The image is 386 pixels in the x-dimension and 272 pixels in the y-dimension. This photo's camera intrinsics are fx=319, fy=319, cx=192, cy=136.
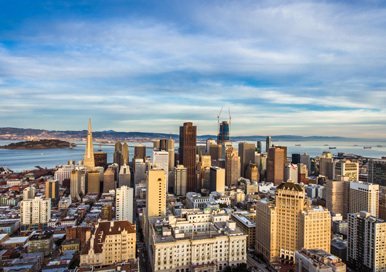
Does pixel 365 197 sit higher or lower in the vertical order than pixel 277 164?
lower

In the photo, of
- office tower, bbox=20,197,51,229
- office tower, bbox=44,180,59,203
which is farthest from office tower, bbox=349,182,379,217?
office tower, bbox=44,180,59,203

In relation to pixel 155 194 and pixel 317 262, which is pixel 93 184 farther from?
pixel 317 262

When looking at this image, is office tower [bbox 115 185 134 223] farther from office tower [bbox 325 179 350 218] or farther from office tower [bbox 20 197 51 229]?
office tower [bbox 325 179 350 218]

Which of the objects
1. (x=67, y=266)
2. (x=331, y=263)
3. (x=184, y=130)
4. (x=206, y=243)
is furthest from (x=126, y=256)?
(x=184, y=130)

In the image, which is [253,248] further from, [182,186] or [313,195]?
[182,186]

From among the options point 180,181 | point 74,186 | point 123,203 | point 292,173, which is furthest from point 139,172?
point 292,173

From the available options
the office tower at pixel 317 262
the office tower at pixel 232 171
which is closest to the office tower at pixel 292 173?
the office tower at pixel 232 171

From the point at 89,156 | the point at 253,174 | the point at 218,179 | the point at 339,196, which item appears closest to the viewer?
the point at 339,196
